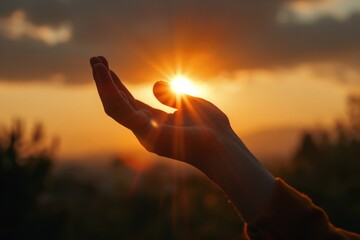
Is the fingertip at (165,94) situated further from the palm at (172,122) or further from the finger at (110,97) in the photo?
the finger at (110,97)

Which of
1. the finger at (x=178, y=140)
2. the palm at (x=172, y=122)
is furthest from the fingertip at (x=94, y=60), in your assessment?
the finger at (x=178, y=140)

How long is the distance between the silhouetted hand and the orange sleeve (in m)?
0.03

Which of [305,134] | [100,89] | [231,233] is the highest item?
[305,134]

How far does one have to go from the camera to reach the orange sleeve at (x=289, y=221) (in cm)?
150

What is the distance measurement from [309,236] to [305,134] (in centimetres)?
3592

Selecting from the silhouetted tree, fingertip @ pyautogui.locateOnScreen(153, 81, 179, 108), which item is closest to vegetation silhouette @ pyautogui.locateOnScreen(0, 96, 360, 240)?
the silhouetted tree

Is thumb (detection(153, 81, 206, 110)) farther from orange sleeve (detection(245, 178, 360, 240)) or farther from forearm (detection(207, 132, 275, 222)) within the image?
orange sleeve (detection(245, 178, 360, 240))

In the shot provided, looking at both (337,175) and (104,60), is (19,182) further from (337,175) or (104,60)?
(337,175)

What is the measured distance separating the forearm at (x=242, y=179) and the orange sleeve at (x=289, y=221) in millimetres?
27

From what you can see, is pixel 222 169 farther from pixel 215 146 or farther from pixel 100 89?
pixel 100 89

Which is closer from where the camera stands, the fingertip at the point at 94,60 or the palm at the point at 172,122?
the palm at the point at 172,122

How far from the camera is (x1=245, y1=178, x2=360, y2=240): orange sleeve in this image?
4.94ft

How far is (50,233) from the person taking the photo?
1238 centimetres

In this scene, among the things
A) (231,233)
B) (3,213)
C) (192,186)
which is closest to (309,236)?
(3,213)
